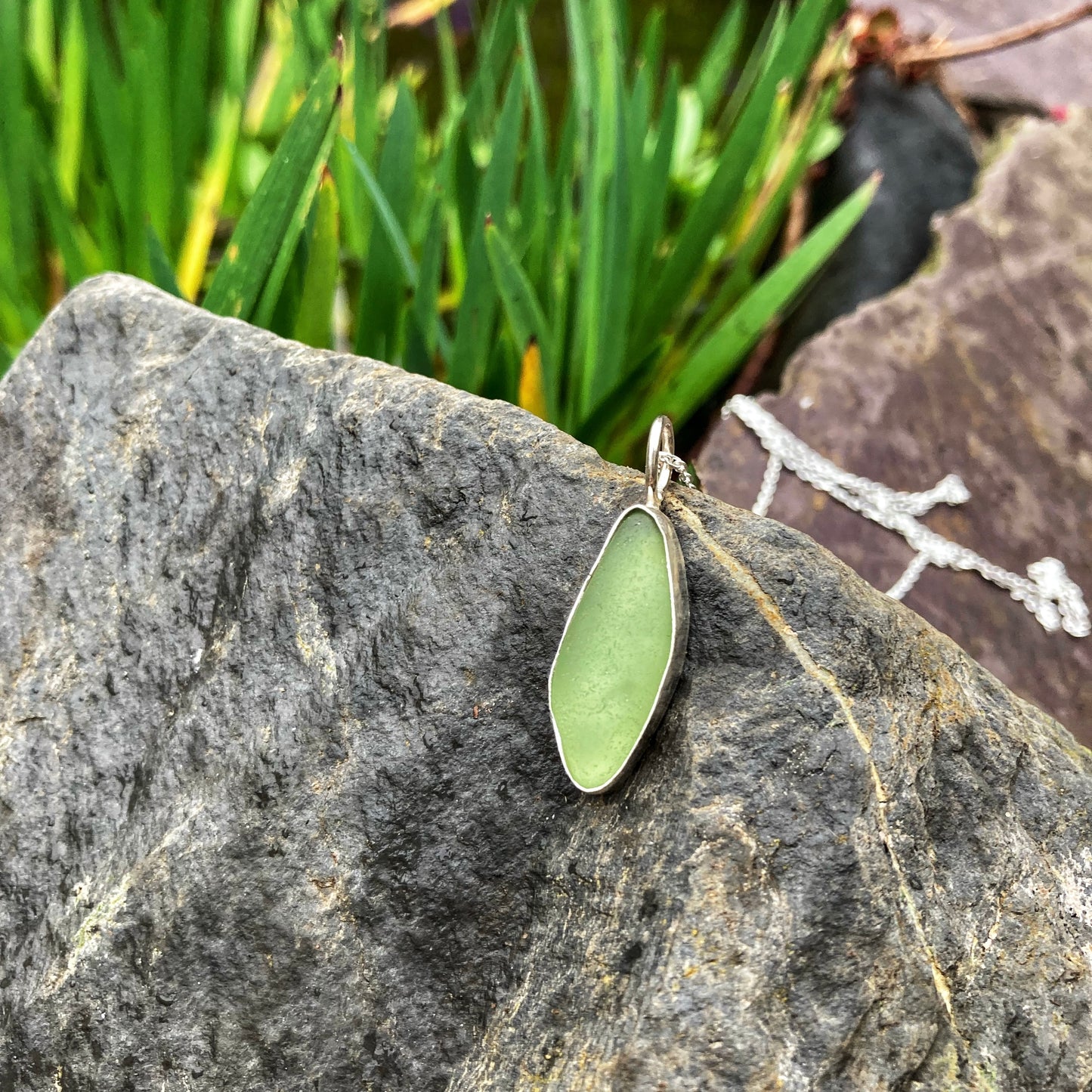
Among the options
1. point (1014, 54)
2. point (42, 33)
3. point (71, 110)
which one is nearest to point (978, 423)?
point (1014, 54)

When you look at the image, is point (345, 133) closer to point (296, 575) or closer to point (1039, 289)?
point (296, 575)

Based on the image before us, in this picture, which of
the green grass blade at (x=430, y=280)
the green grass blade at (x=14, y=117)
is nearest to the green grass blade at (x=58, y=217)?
the green grass blade at (x=14, y=117)

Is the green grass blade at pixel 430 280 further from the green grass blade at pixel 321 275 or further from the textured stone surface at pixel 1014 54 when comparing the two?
the textured stone surface at pixel 1014 54

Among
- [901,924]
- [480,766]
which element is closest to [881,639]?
[901,924]

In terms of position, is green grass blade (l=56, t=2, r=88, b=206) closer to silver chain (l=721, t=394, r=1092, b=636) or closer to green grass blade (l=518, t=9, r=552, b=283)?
green grass blade (l=518, t=9, r=552, b=283)

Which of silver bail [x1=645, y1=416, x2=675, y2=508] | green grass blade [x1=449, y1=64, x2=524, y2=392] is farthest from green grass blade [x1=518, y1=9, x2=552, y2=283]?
silver bail [x1=645, y1=416, x2=675, y2=508]

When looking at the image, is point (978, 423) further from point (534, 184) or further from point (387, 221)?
point (387, 221)
